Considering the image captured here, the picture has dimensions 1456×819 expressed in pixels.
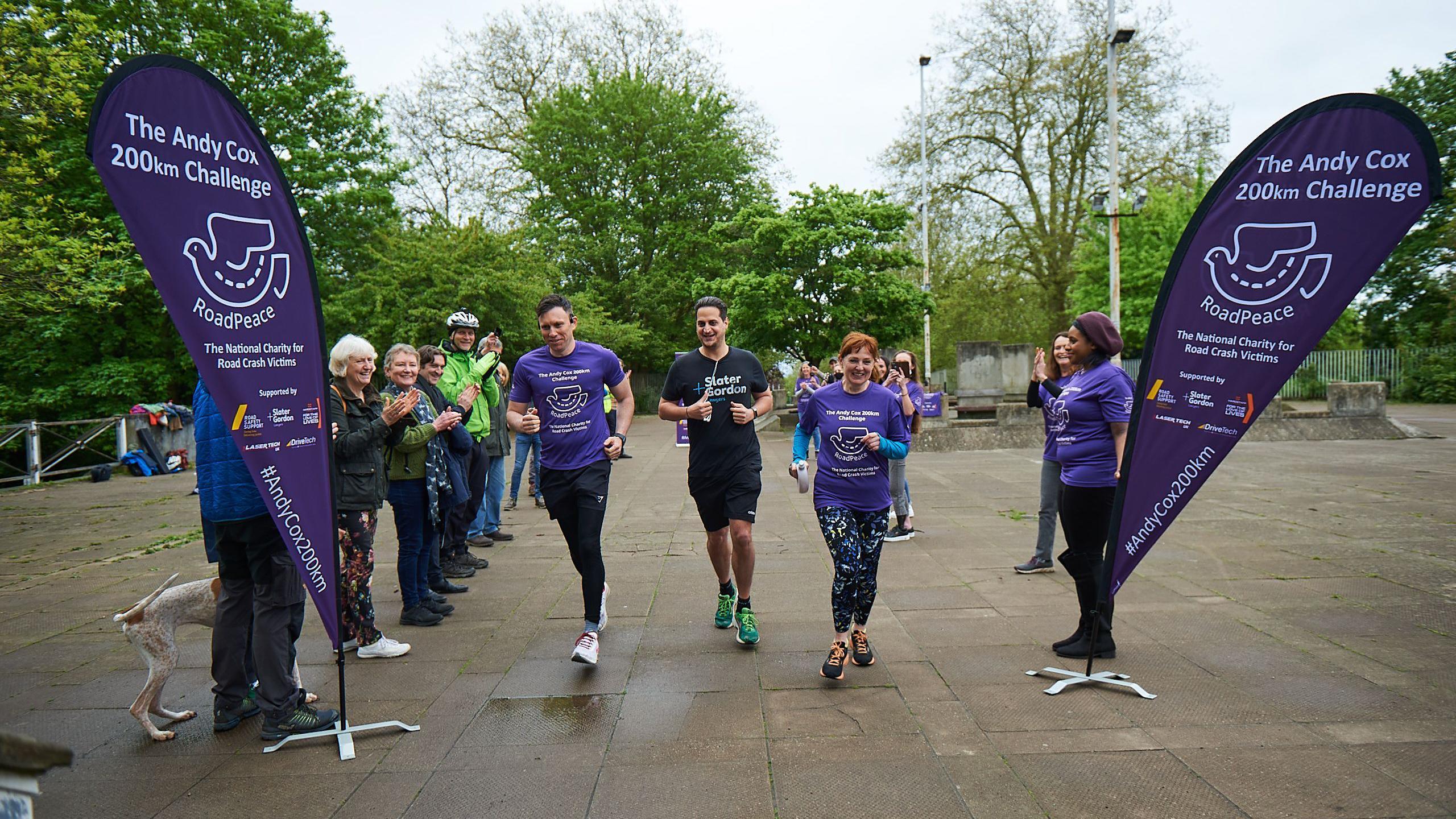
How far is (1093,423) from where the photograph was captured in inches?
180

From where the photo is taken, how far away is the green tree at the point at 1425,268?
97.5 feet

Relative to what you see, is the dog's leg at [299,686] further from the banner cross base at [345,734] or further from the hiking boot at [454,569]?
the hiking boot at [454,569]

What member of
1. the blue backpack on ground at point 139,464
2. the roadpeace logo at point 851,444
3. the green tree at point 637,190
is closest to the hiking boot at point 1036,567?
the roadpeace logo at point 851,444

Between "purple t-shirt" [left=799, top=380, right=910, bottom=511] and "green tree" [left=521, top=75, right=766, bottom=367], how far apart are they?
2922cm

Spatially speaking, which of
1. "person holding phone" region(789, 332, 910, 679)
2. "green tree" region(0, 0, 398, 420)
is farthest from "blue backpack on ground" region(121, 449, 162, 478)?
"person holding phone" region(789, 332, 910, 679)

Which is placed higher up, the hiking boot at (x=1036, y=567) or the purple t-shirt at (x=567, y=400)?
the purple t-shirt at (x=567, y=400)

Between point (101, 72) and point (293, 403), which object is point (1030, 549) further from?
point (101, 72)

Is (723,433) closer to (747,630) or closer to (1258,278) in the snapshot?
(747,630)

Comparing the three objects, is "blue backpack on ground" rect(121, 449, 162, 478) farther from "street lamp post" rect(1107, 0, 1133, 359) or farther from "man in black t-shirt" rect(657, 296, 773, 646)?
"street lamp post" rect(1107, 0, 1133, 359)

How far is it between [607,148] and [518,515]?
26.7 m

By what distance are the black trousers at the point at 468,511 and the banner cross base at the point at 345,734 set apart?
2955 mm

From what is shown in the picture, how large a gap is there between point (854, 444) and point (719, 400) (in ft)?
2.94

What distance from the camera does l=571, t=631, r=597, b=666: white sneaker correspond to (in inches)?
172

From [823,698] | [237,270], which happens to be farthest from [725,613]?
[237,270]
